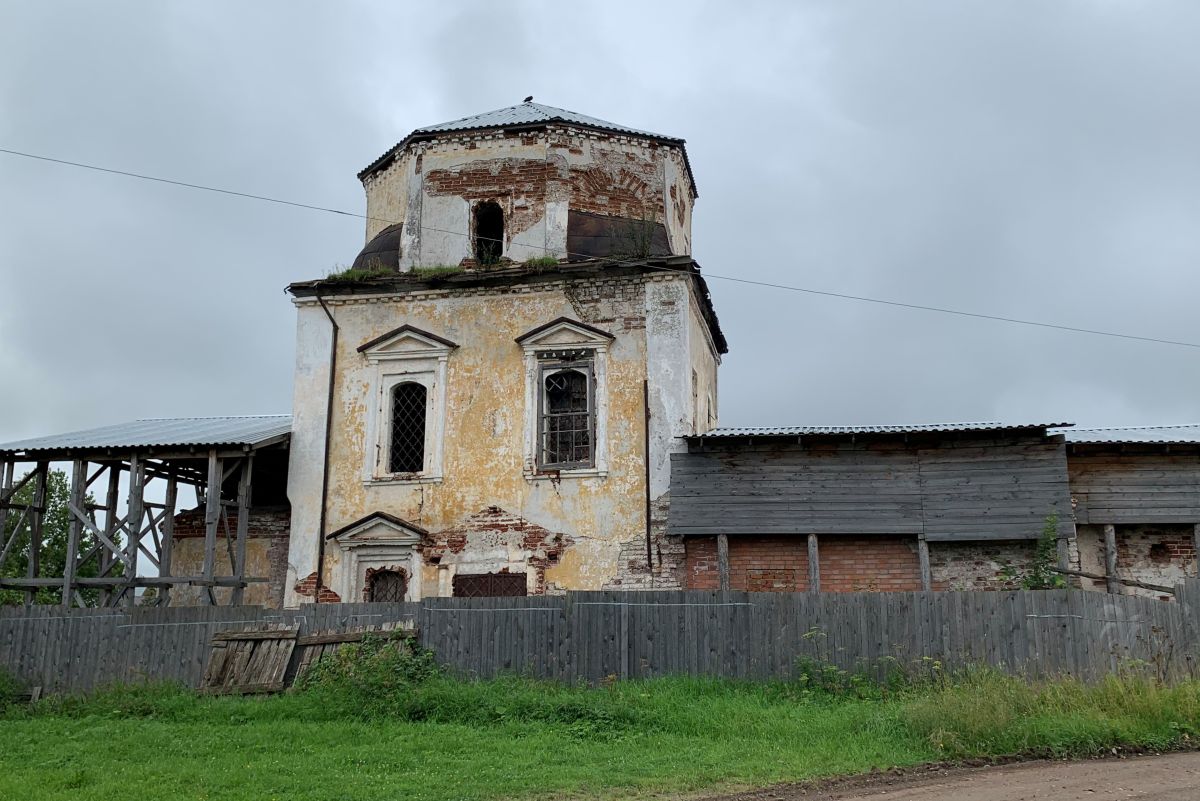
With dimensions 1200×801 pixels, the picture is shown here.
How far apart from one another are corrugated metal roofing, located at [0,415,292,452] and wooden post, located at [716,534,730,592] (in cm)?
774

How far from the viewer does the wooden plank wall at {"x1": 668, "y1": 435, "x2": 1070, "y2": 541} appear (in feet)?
54.7

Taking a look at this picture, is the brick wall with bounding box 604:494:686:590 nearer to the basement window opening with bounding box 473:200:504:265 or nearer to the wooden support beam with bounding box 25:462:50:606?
the basement window opening with bounding box 473:200:504:265

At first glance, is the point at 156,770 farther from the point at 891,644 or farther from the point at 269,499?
the point at 269,499

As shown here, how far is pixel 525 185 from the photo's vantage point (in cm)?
1958

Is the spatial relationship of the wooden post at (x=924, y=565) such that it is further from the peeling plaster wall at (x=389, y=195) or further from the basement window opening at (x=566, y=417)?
the peeling plaster wall at (x=389, y=195)

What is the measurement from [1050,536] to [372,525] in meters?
10.8

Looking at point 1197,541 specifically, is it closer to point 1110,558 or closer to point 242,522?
point 1110,558

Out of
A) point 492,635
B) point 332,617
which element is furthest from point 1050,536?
point 332,617

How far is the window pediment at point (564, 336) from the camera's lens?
1844 cm

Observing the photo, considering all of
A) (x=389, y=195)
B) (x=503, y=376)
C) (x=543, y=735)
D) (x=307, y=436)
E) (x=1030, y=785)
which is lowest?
(x=1030, y=785)

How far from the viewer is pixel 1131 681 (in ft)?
37.8

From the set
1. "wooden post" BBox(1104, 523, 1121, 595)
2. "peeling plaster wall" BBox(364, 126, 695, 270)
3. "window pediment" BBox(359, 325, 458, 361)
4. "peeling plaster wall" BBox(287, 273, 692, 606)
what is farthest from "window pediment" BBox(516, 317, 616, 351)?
"wooden post" BBox(1104, 523, 1121, 595)

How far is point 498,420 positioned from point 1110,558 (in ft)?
33.5

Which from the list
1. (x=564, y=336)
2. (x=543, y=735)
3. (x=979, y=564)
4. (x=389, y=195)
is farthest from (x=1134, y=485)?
(x=389, y=195)
